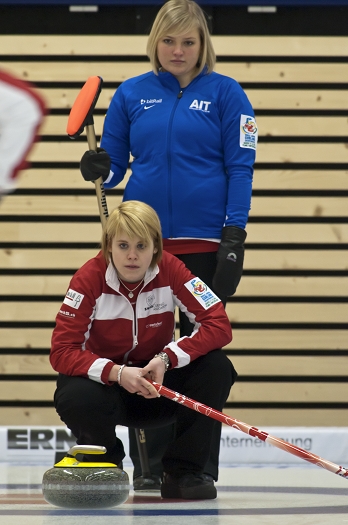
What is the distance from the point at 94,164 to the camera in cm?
272

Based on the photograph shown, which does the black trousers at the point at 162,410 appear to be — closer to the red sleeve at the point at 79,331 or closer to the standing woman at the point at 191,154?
the red sleeve at the point at 79,331

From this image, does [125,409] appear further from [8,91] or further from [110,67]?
[110,67]

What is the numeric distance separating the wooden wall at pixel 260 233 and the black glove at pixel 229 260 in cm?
195

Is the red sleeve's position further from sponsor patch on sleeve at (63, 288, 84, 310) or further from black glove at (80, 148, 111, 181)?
black glove at (80, 148, 111, 181)

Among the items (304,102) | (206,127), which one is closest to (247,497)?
(206,127)

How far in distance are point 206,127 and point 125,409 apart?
0.93 meters

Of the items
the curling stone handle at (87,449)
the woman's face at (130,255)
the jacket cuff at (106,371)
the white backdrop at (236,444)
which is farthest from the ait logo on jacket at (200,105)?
the white backdrop at (236,444)

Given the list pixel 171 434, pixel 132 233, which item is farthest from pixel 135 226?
pixel 171 434

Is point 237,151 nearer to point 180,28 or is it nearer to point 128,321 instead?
point 180,28

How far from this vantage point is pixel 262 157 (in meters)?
4.59

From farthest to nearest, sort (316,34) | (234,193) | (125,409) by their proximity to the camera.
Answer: (316,34) → (234,193) → (125,409)

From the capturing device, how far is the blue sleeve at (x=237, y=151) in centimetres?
270

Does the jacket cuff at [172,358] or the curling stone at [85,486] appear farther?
Answer: the jacket cuff at [172,358]

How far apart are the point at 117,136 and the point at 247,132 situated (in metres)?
0.46
